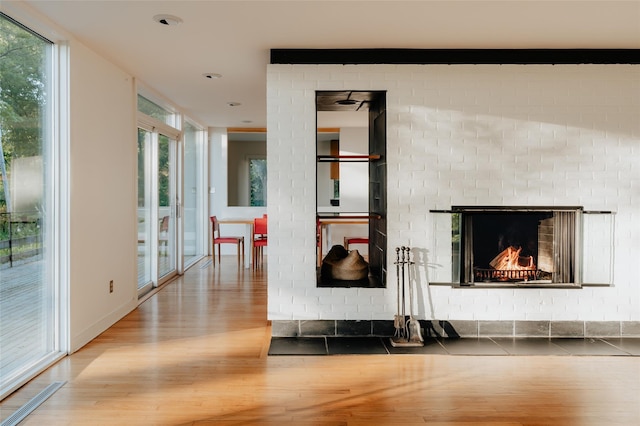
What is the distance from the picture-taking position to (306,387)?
305 centimetres

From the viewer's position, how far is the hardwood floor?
2646 mm

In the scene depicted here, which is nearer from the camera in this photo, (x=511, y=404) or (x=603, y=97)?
(x=511, y=404)

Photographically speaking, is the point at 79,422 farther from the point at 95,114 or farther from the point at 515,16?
the point at 515,16

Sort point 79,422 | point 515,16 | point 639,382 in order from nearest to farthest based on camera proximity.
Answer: point 79,422 → point 639,382 → point 515,16

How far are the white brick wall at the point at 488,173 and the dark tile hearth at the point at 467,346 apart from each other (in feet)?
0.62

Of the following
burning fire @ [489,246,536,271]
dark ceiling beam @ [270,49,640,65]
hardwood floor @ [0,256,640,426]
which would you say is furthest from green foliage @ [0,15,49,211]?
burning fire @ [489,246,536,271]

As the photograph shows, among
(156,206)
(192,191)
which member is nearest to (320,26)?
(156,206)

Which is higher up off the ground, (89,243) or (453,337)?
(89,243)

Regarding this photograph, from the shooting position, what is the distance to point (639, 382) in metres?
3.13

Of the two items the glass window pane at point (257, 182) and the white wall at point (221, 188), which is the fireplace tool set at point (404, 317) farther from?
the glass window pane at point (257, 182)

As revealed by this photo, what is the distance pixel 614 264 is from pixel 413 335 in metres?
1.73

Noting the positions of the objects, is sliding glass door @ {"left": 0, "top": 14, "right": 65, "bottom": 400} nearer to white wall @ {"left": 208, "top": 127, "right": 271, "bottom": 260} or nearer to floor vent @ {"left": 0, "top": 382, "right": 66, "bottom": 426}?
floor vent @ {"left": 0, "top": 382, "right": 66, "bottom": 426}

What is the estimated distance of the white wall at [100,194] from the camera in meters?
3.82

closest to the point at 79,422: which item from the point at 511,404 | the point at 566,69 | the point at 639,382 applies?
the point at 511,404
